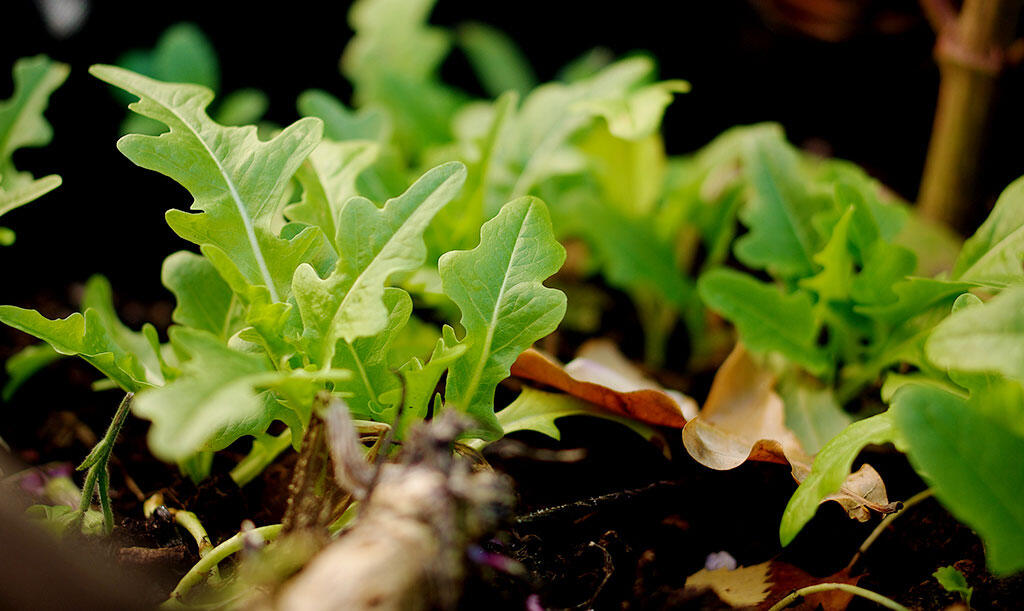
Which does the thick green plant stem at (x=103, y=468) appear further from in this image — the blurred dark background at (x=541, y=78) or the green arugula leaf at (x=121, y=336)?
the blurred dark background at (x=541, y=78)

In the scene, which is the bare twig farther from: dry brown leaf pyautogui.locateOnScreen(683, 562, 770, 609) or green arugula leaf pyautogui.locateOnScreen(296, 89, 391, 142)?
green arugula leaf pyautogui.locateOnScreen(296, 89, 391, 142)

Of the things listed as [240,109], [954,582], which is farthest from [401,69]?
[954,582]

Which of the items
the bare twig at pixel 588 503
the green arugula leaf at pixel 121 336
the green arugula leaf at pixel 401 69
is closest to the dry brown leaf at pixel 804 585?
the bare twig at pixel 588 503

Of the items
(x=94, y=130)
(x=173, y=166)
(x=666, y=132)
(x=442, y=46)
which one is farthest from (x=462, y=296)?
(x=666, y=132)

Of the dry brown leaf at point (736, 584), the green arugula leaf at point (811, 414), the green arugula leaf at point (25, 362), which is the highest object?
the green arugula leaf at point (811, 414)

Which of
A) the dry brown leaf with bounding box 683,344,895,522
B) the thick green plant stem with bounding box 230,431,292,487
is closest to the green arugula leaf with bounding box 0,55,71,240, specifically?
the thick green plant stem with bounding box 230,431,292,487

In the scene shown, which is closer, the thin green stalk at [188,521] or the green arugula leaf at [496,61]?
the thin green stalk at [188,521]
